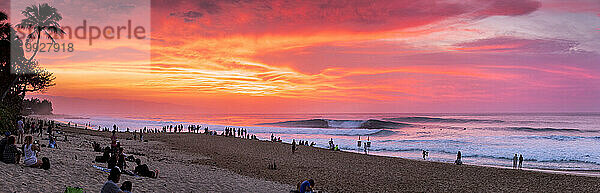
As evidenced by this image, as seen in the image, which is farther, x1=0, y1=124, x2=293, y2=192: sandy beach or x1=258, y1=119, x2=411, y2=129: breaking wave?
x1=258, y1=119, x2=411, y2=129: breaking wave

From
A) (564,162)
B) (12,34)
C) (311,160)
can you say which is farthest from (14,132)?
(564,162)

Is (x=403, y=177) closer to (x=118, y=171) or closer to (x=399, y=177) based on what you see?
(x=399, y=177)

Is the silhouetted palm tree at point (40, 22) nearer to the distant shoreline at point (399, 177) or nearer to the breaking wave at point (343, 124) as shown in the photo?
the distant shoreline at point (399, 177)

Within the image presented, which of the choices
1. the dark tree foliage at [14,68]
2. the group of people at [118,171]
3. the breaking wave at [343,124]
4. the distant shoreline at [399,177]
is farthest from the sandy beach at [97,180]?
the breaking wave at [343,124]

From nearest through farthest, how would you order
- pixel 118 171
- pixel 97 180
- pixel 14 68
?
pixel 118 171 → pixel 97 180 → pixel 14 68

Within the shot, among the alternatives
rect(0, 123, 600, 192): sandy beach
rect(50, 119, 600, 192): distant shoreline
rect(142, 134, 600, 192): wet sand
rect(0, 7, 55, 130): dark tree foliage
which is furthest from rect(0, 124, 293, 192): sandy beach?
rect(0, 7, 55, 130): dark tree foliage

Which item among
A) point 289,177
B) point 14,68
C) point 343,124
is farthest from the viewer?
point 343,124

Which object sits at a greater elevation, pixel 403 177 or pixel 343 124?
pixel 403 177

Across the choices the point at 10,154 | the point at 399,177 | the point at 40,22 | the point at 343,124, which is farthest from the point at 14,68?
the point at 343,124

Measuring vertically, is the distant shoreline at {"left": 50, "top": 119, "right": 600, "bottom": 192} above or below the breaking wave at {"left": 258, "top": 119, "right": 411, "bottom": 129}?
above

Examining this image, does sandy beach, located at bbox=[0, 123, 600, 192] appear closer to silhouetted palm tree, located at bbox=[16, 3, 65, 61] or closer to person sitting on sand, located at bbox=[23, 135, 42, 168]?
person sitting on sand, located at bbox=[23, 135, 42, 168]

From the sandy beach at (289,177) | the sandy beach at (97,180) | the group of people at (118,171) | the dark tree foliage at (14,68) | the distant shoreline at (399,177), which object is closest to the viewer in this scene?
the group of people at (118,171)

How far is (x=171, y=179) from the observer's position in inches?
596

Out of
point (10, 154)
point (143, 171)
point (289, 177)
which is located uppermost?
point (10, 154)
